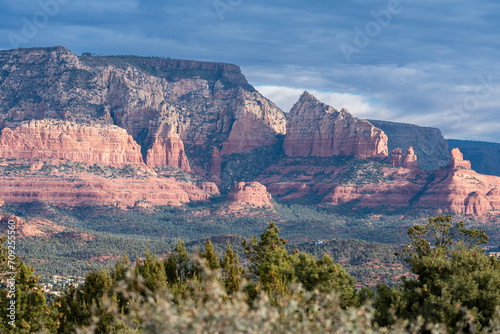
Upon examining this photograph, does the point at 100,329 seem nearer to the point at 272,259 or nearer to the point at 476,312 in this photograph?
the point at 272,259

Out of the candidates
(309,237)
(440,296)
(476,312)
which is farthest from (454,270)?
(309,237)

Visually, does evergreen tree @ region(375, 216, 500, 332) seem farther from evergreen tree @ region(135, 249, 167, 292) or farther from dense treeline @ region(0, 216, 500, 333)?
evergreen tree @ region(135, 249, 167, 292)

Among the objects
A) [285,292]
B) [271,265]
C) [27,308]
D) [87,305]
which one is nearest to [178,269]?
[271,265]

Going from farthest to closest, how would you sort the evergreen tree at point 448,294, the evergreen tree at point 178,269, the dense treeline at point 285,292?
the evergreen tree at point 178,269
the evergreen tree at point 448,294
the dense treeline at point 285,292

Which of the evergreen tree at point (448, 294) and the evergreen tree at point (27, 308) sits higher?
the evergreen tree at point (448, 294)

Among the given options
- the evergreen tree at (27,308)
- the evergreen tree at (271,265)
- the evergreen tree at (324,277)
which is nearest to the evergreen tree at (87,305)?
the evergreen tree at (27,308)

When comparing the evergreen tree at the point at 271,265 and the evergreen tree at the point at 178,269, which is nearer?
the evergreen tree at the point at 271,265

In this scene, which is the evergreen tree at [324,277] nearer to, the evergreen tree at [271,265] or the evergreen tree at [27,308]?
the evergreen tree at [271,265]

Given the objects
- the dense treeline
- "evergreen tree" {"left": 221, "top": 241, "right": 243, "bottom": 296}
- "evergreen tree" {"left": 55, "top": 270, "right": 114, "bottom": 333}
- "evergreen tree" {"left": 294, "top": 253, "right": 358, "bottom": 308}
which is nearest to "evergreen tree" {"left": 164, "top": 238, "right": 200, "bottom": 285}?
the dense treeline

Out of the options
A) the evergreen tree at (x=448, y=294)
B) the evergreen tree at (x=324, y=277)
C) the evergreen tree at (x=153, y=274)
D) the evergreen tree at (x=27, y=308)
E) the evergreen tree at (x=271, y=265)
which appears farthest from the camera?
the evergreen tree at (x=324, y=277)

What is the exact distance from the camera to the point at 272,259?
5069 cm

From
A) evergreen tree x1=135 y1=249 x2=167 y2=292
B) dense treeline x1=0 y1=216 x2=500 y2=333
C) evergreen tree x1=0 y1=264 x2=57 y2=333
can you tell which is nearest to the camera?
dense treeline x1=0 y1=216 x2=500 y2=333

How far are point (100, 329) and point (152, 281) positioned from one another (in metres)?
4.33

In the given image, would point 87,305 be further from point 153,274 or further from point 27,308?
point 153,274
